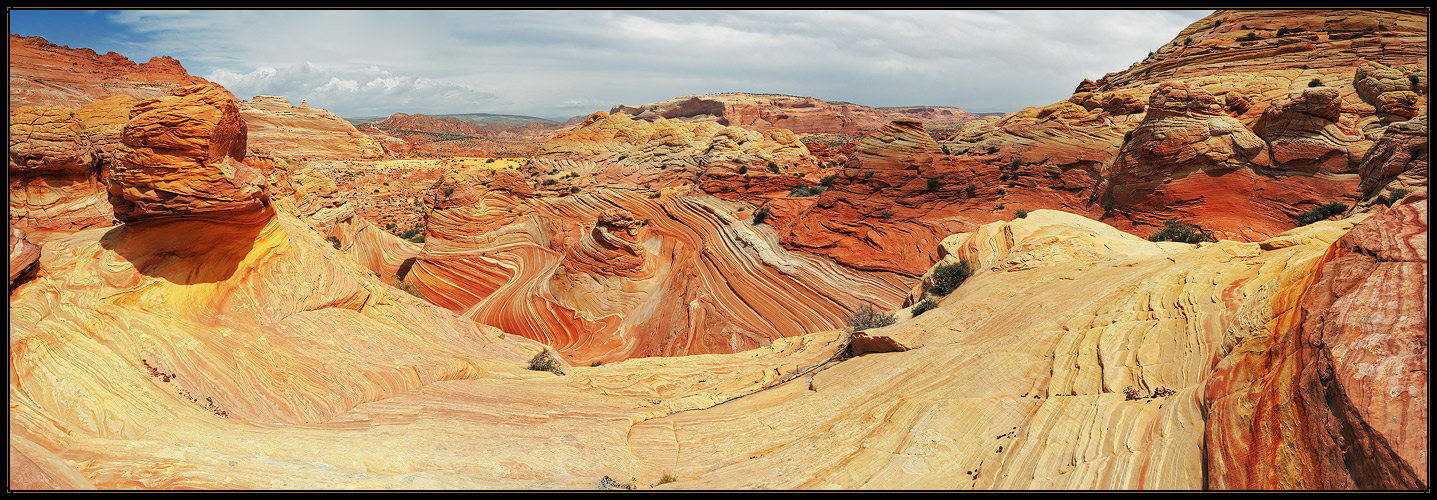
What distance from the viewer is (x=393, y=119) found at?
15850 centimetres

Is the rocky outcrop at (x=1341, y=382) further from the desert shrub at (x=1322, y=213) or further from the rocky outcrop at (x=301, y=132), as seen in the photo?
the rocky outcrop at (x=301, y=132)

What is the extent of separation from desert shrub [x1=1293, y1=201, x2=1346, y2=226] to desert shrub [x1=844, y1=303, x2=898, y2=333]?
47.2ft

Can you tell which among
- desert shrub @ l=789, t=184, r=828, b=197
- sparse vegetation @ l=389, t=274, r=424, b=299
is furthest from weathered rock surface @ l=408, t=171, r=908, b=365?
desert shrub @ l=789, t=184, r=828, b=197

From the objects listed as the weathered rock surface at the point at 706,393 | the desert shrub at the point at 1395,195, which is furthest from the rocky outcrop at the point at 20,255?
the desert shrub at the point at 1395,195

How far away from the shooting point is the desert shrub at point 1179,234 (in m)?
18.0

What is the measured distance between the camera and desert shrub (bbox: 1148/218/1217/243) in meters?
18.0

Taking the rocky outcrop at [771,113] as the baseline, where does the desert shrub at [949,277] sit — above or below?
below

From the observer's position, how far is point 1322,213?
1944 centimetres

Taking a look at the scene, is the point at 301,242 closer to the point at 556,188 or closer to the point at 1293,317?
the point at 1293,317

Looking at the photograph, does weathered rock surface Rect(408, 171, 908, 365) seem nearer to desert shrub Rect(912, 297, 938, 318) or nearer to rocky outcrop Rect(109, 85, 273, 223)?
desert shrub Rect(912, 297, 938, 318)

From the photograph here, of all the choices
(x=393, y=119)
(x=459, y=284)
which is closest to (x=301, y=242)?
(x=459, y=284)

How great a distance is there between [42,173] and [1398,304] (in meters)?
21.1

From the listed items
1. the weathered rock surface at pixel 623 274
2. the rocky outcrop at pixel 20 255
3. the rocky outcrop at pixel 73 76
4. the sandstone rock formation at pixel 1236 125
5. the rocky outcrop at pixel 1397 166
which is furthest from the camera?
the rocky outcrop at pixel 73 76

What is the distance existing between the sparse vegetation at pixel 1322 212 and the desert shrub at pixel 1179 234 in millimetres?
2585
